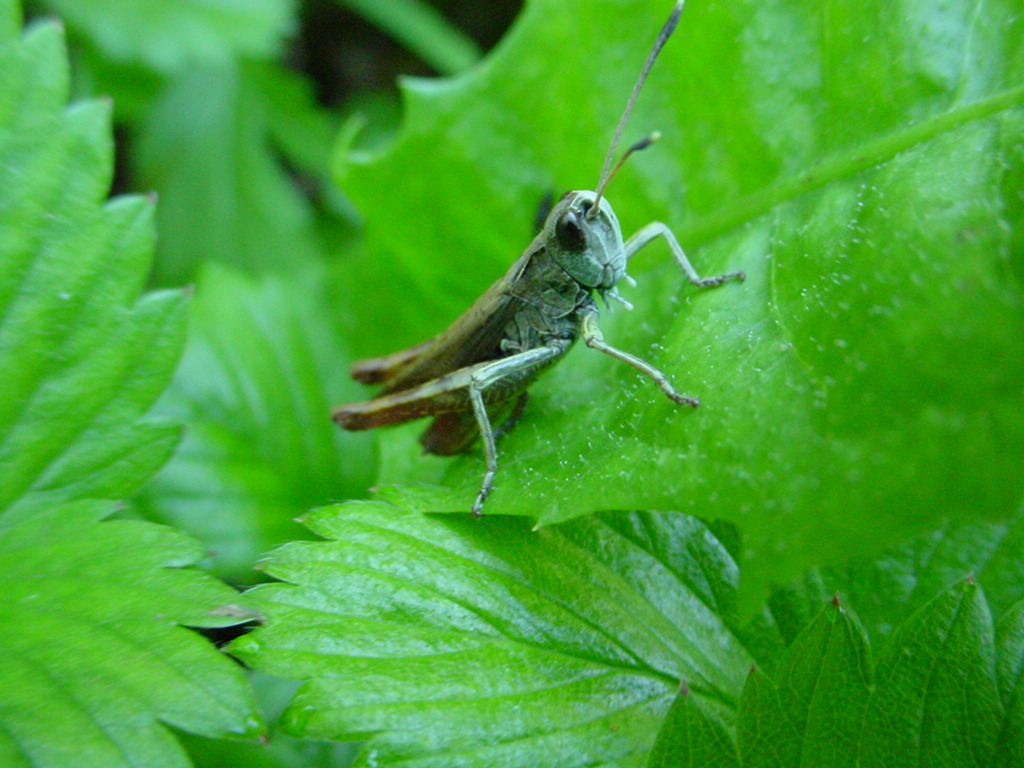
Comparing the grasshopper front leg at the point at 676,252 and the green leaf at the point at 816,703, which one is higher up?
the grasshopper front leg at the point at 676,252

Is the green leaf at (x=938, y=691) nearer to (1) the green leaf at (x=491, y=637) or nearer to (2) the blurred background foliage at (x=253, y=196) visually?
(1) the green leaf at (x=491, y=637)

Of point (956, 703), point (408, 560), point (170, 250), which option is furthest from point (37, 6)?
point (956, 703)

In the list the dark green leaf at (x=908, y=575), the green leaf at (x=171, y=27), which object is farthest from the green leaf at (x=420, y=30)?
the dark green leaf at (x=908, y=575)

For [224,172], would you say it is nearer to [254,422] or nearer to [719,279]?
[254,422]

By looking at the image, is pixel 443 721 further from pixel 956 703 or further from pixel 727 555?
pixel 956 703

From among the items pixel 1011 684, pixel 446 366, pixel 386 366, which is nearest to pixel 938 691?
pixel 1011 684

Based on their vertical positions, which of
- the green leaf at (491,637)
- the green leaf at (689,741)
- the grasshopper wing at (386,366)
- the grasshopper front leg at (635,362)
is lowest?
the green leaf at (689,741)
